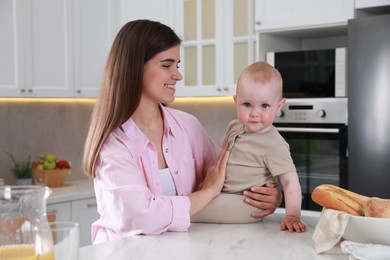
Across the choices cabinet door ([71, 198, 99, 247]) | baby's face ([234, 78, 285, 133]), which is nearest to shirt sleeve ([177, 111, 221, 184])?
baby's face ([234, 78, 285, 133])

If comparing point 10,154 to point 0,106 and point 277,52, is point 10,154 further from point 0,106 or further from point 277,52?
point 277,52

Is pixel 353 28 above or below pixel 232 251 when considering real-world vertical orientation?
above

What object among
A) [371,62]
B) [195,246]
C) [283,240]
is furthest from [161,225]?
[371,62]

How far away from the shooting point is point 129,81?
1.88m

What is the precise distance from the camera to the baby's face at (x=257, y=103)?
5.78 feet

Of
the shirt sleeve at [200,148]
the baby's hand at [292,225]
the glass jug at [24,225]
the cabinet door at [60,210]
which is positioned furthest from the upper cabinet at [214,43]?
the glass jug at [24,225]

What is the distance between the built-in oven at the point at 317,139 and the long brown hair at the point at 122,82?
1.51 meters

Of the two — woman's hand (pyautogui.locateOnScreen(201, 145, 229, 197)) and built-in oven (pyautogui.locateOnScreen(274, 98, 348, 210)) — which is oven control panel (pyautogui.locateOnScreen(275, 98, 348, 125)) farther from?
woman's hand (pyautogui.locateOnScreen(201, 145, 229, 197))

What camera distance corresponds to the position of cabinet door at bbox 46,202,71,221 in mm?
3519

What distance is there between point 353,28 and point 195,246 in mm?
1872

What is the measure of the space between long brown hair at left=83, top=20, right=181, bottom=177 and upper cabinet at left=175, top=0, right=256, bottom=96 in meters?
1.83

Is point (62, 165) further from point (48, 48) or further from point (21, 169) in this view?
point (48, 48)

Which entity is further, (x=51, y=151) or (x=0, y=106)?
(x=51, y=151)

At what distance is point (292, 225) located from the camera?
1.68m
